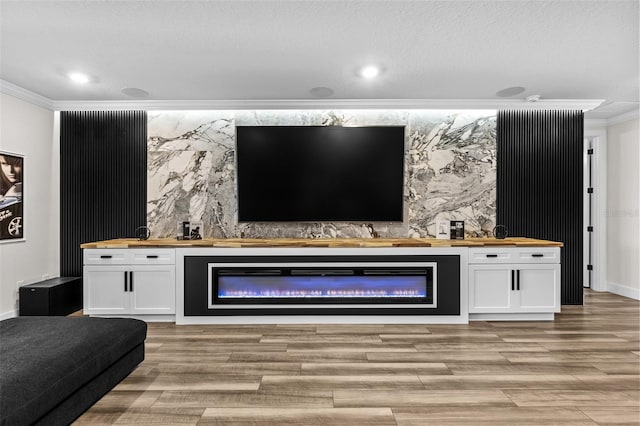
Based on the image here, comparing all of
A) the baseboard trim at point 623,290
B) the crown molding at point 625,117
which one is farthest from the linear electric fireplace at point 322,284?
the crown molding at point 625,117

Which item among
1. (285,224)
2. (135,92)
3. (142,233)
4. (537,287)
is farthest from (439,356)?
(135,92)

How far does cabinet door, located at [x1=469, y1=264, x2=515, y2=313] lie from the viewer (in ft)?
13.6

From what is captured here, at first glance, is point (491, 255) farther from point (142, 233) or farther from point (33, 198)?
point (33, 198)

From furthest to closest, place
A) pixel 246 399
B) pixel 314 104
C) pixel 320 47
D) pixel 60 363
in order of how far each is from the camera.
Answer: pixel 314 104 < pixel 320 47 < pixel 246 399 < pixel 60 363

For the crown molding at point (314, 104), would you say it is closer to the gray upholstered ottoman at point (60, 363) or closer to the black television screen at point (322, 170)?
the black television screen at point (322, 170)

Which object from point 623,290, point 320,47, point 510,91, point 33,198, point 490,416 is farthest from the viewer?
point 623,290

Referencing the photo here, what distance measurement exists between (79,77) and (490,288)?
4.55m

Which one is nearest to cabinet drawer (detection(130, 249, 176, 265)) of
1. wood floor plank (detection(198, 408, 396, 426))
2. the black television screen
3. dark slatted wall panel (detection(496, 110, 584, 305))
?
the black television screen

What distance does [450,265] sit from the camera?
4.14 m

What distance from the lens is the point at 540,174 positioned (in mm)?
4828

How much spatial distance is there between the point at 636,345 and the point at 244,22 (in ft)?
13.5

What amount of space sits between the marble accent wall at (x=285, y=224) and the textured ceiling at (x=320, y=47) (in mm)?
463

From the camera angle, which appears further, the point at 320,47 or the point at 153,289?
the point at 153,289

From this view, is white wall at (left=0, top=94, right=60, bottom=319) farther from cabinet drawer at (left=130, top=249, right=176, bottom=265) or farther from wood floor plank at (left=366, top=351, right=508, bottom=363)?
wood floor plank at (left=366, top=351, right=508, bottom=363)
